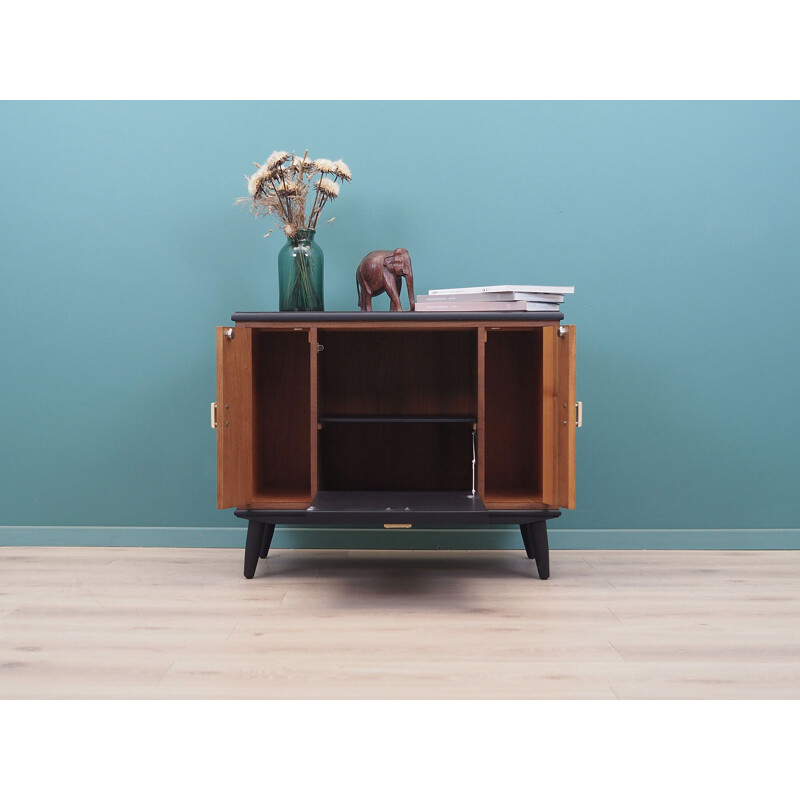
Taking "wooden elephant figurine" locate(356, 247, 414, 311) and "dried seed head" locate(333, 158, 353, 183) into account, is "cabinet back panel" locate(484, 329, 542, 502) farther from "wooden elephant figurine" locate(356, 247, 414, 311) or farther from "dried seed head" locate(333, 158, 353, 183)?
"dried seed head" locate(333, 158, 353, 183)

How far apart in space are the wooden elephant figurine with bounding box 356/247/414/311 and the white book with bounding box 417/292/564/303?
12cm

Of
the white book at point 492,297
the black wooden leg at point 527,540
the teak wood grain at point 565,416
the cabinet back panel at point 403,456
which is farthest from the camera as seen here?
the cabinet back panel at point 403,456

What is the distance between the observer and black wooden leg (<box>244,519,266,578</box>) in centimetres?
202

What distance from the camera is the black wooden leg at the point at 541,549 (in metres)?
2.03

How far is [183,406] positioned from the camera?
2.42 m

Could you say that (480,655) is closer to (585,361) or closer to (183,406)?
(585,361)

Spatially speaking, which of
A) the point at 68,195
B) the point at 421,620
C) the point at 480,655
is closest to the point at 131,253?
the point at 68,195

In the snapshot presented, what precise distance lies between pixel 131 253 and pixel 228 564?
110cm

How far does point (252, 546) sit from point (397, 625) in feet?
1.86

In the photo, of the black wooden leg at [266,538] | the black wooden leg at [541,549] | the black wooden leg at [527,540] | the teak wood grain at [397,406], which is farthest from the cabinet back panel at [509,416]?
the black wooden leg at [266,538]

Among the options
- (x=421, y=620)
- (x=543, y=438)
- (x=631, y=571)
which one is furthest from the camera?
(x=631, y=571)

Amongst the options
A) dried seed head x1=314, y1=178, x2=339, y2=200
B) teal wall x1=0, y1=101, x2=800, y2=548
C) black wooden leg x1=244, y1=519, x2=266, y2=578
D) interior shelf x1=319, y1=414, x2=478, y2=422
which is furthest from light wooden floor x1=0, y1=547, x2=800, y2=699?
dried seed head x1=314, y1=178, x2=339, y2=200

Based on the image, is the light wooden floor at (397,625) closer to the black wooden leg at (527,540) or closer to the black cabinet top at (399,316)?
the black wooden leg at (527,540)

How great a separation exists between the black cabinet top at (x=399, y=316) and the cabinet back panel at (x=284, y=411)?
29 cm
